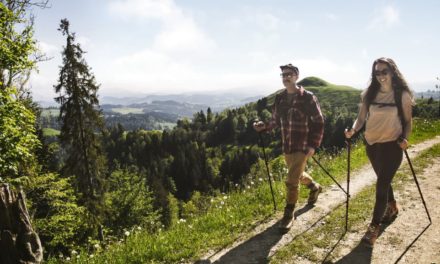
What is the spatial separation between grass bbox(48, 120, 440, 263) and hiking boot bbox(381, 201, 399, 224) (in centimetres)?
44

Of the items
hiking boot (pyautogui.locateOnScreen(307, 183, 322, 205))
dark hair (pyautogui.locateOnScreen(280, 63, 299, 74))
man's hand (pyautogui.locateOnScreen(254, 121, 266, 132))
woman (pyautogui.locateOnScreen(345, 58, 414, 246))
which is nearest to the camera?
woman (pyautogui.locateOnScreen(345, 58, 414, 246))

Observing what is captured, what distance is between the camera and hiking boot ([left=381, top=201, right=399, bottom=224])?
24.8 ft

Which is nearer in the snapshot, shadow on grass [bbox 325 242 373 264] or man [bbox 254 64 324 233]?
shadow on grass [bbox 325 242 373 264]

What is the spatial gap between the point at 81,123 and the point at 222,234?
24141 millimetres

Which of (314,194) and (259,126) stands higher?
(259,126)

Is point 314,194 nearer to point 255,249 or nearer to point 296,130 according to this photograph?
point 296,130

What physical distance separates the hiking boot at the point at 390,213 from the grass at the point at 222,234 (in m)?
0.44

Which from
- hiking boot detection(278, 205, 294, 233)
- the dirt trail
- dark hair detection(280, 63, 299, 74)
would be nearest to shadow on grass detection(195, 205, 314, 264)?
the dirt trail

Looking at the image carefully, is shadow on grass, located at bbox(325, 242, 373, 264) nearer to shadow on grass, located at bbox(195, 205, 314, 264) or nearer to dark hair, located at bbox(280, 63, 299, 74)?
shadow on grass, located at bbox(195, 205, 314, 264)

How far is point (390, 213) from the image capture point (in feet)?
25.1

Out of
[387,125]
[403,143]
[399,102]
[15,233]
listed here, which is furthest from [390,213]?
[15,233]

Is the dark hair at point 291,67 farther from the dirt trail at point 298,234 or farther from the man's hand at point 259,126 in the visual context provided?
the dirt trail at point 298,234

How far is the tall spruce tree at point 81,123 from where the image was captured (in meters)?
28.3

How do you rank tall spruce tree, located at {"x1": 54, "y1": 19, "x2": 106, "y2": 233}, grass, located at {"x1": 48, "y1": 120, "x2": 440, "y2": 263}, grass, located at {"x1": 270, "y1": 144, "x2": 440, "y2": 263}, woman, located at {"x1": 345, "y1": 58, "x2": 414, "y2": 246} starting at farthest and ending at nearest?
1. tall spruce tree, located at {"x1": 54, "y1": 19, "x2": 106, "y2": 233}
2. grass, located at {"x1": 48, "y1": 120, "x2": 440, "y2": 263}
3. woman, located at {"x1": 345, "y1": 58, "x2": 414, "y2": 246}
4. grass, located at {"x1": 270, "y1": 144, "x2": 440, "y2": 263}
